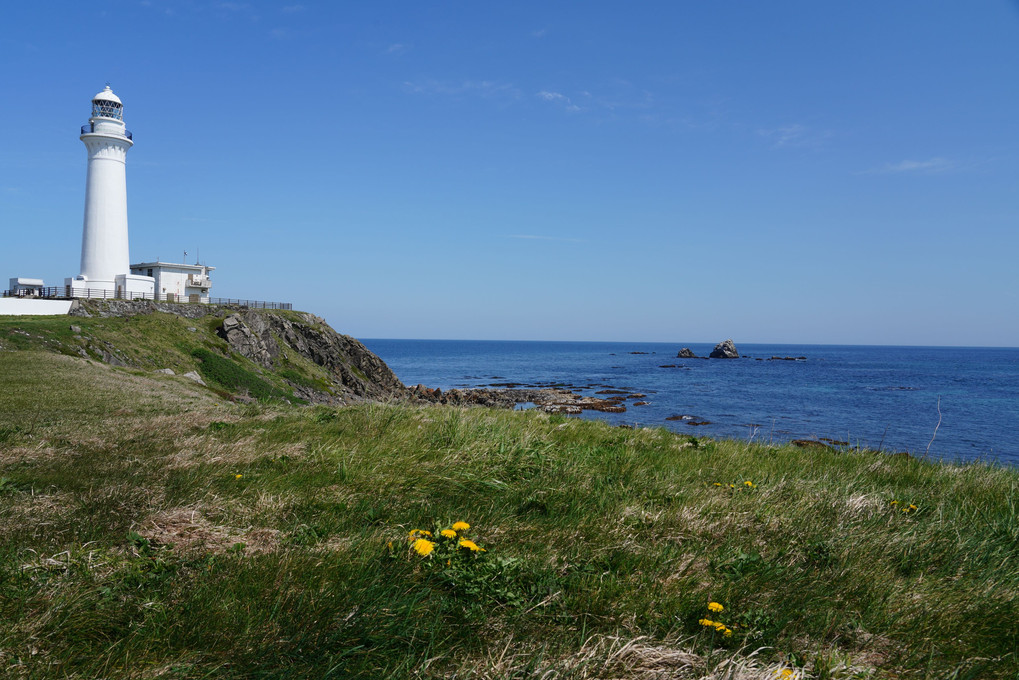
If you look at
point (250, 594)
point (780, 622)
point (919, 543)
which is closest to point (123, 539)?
point (250, 594)

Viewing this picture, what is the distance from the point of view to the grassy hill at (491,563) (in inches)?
121

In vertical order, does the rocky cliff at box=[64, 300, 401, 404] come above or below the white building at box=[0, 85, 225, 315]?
below

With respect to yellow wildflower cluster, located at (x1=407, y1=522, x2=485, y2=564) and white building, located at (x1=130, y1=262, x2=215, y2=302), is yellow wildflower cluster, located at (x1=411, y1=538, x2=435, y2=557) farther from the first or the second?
white building, located at (x1=130, y1=262, x2=215, y2=302)

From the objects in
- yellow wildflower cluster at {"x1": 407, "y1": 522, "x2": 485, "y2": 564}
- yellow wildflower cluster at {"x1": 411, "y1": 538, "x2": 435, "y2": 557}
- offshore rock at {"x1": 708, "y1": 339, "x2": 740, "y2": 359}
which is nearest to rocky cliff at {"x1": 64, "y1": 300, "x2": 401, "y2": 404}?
yellow wildflower cluster at {"x1": 407, "y1": 522, "x2": 485, "y2": 564}

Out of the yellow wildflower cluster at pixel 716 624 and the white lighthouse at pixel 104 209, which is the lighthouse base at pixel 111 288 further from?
the yellow wildflower cluster at pixel 716 624

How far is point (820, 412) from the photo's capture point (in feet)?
166

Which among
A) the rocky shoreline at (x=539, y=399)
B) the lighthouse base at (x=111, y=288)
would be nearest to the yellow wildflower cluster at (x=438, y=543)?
the rocky shoreline at (x=539, y=399)

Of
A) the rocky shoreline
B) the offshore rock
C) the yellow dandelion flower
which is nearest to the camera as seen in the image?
→ the yellow dandelion flower

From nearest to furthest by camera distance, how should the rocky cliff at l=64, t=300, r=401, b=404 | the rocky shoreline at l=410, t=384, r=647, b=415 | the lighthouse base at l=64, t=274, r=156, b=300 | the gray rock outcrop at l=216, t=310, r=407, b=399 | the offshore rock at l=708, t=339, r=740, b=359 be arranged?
the rocky cliff at l=64, t=300, r=401, b=404 → the gray rock outcrop at l=216, t=310, r=407, b=399 → the lighthouse base at l=64, t=274, r=156, b=300 → the rocky shoreline at l=410, t=384, r=647, b=415 → the offshore rock at l=708, t=339, r=740, b=359

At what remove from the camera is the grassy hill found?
10.1ft

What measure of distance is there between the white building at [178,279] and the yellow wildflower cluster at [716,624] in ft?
226

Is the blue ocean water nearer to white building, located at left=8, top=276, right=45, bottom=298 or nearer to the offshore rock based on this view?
white building, located at left=8, top=276, right=45, bottom=298

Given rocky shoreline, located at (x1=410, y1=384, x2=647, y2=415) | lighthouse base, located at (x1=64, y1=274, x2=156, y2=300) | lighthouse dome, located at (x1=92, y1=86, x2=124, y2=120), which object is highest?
lighthouse dome, located at (x1=92, y1=86, x2=124, y2=120)

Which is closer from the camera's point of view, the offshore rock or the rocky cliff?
the rocky cliff
